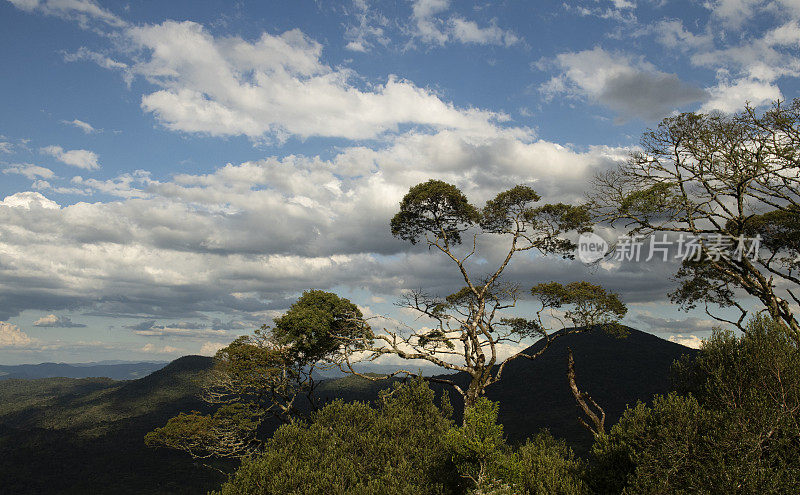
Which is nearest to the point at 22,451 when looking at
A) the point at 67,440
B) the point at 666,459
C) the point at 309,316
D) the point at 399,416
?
the point at 67,440

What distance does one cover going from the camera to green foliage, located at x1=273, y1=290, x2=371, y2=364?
3956cm

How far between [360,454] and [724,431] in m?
21.0

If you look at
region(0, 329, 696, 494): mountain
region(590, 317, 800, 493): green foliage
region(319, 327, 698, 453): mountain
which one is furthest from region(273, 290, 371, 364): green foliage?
region(319, 327, 698, 453): mountain

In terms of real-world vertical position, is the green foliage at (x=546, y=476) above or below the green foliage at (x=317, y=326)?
below

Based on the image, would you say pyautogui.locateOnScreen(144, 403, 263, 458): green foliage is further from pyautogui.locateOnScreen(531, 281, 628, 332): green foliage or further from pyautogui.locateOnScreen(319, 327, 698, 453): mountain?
pyautogui.locateOnScreen(319, 327, 698, 453): mountain

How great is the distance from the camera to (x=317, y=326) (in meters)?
39.3

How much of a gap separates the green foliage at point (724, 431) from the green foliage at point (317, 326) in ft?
76.2

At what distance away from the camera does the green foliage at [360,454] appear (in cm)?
2569

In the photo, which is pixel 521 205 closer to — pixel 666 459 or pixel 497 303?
pixel 497 303

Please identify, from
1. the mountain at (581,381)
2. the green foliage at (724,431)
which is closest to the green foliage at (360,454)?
the green foliage at (724,431)

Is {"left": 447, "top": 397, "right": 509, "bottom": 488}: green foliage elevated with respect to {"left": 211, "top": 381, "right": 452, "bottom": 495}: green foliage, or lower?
elevated

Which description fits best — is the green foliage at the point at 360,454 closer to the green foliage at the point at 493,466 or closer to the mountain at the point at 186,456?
the green foliage at the point at 493,466

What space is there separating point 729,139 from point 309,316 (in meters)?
33.6

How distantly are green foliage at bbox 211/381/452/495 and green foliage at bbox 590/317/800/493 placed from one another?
10.1 m
